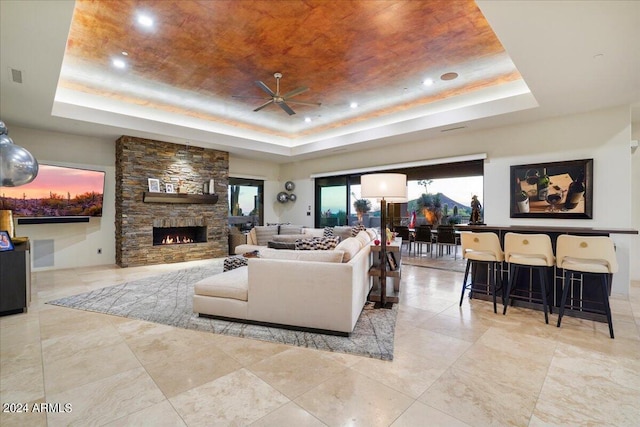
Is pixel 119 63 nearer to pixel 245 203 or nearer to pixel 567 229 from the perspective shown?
pixel 245 203

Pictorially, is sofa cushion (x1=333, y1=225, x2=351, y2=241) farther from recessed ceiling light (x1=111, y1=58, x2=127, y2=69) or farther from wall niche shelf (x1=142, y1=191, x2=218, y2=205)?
recessed ceiling light (x1=111, y1=58, x2=127, y2=69)

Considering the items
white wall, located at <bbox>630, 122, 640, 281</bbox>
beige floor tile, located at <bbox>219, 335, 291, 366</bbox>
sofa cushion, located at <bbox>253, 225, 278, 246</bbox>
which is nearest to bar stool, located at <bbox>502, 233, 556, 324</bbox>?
beige floor tile, located at <bbox>219, 335, 291, 366</bbox>

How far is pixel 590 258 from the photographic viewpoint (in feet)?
10.0

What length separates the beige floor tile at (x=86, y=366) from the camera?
2.12m

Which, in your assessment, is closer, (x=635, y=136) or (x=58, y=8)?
(x=58, y=8)

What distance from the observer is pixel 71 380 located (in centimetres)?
215

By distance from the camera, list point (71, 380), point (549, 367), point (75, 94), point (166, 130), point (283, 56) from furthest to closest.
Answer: point (166, 130) < point (75, 94) < point (283, 56) < point (549, 367) < point (71, 380)

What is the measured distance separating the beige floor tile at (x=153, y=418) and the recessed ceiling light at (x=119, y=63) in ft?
14.6

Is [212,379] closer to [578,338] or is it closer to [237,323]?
[237,323]

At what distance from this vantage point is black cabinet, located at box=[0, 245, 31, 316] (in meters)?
3.46

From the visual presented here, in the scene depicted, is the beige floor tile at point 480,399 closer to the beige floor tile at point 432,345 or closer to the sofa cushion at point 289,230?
the beige floor tile at point 432,345

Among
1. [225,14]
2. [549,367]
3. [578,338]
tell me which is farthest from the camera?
[225,14]

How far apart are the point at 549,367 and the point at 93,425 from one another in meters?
3.18

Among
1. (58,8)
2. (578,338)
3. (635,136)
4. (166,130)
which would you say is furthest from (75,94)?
(635,136)
